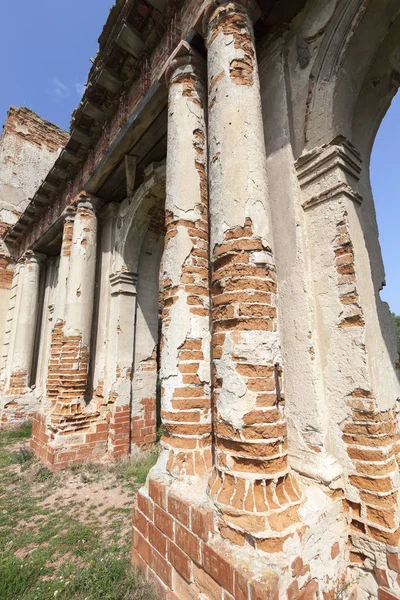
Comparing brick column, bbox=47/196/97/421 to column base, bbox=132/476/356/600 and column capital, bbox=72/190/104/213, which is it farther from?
column base, bbox=132/476/356/600

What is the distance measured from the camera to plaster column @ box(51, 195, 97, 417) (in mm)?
5488

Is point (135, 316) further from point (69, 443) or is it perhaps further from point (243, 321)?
point (243, 321)

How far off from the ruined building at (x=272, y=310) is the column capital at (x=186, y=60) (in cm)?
2

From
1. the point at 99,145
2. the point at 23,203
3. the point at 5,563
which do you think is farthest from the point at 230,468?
the point at 23,203

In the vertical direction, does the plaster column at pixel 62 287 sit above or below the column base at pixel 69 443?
above

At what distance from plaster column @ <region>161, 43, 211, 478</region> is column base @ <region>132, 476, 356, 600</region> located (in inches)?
11.7

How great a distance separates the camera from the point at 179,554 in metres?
2.00

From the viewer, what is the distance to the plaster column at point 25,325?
8.88m

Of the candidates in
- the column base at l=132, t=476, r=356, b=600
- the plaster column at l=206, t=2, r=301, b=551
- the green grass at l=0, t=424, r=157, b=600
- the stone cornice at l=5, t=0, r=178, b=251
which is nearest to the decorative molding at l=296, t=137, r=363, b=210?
the plaster column at l=206, t=2, r=301, b=551

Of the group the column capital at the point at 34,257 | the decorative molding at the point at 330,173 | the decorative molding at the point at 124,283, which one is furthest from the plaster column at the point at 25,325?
the decorative molding at the point at 330,173

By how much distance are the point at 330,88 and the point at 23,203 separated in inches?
450

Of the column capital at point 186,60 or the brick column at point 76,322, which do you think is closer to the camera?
the column capital at point 186,60

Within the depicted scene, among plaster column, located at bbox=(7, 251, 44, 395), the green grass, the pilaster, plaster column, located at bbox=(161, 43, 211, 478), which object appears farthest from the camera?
plaster column, located at bbox=(7, 251, 44, 395)

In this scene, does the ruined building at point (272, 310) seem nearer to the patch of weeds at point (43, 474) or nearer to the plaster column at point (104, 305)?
the patch of weeds at point (43, 474)
